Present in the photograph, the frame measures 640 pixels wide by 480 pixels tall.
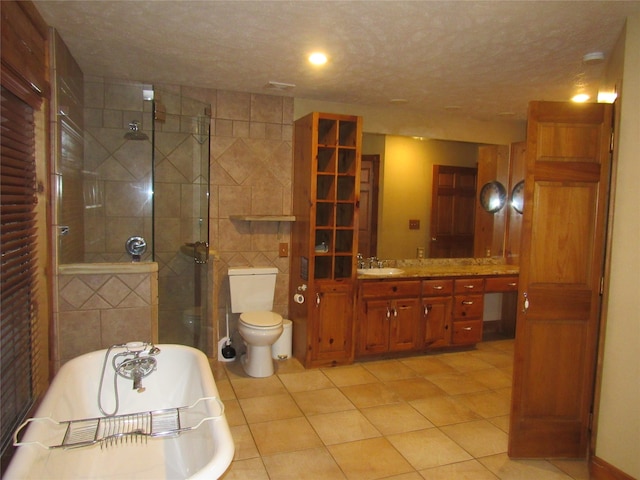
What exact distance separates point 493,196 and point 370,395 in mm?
2675

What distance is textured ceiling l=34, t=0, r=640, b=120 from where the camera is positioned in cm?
229

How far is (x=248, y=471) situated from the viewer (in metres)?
2.40

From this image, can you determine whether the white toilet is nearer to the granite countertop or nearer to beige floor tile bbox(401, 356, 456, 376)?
the granite countertop

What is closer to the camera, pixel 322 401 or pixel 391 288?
pixel 322 401

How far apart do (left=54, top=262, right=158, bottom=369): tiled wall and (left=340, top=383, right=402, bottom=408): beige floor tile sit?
150cm

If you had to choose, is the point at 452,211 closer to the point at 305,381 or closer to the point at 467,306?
the point at 467,306

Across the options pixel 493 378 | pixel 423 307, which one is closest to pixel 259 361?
pixel 423 307

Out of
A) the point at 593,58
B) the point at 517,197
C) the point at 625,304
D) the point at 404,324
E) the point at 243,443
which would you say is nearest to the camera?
the point at 625,304

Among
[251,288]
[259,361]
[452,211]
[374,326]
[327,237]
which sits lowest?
[259,361]

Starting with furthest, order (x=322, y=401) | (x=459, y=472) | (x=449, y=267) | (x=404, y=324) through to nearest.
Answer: (x=449, y=267) → (x=404, y=324) → (x=322, y=401) → (x=459, y=472)

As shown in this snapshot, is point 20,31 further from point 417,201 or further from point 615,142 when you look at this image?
point 417,201

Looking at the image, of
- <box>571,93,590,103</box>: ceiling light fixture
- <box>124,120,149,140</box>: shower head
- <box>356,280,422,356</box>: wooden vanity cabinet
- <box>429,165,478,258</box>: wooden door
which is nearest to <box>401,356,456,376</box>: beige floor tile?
<box>356,280,422,356</box>: wooden vanity cabinet

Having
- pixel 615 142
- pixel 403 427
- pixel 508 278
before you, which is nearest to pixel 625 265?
pixel 615 142

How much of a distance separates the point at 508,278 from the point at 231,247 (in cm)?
274
